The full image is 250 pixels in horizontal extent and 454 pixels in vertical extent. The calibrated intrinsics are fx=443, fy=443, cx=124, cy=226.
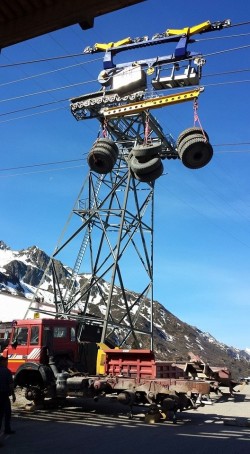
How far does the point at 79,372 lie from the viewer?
1558cm

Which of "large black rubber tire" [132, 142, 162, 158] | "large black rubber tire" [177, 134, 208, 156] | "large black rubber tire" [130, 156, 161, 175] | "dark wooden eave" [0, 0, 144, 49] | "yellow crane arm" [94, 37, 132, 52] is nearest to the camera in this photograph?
"dark wooden eave" [0, 0, 144, 49]

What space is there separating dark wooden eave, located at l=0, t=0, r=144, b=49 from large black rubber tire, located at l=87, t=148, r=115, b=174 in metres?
8.34

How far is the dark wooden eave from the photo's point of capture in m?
5.47

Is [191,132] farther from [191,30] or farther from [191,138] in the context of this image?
[191,30]

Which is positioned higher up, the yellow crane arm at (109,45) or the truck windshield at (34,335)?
the yellow crane arm at (109,45)

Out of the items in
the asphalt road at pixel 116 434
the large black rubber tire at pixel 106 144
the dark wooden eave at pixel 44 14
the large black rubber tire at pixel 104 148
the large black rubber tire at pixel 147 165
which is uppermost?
the large black rubber tire at pixel 106 144

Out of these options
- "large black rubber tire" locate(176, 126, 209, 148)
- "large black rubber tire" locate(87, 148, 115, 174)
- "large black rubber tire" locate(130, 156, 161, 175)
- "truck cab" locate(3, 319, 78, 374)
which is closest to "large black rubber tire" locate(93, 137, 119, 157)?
"large black rubber tire" locate(87, 148, 115, 174)

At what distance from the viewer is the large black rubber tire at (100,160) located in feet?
47.6

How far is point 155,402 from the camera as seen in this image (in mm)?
13516

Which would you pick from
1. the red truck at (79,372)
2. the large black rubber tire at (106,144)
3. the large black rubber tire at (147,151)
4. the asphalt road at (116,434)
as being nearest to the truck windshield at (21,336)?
the red truck at (79,372)

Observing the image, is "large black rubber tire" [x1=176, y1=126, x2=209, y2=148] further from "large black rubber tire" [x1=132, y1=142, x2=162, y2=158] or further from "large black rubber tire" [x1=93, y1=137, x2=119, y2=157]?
"large black rubber tire" [x1=93, y1=137, x2=119, y2=157]

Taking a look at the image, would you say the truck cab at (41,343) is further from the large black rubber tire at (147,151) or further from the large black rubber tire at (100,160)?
the large black rubber tire at (147,151)

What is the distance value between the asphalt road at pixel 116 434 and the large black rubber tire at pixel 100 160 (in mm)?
7908

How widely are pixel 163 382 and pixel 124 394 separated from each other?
1.25 m
